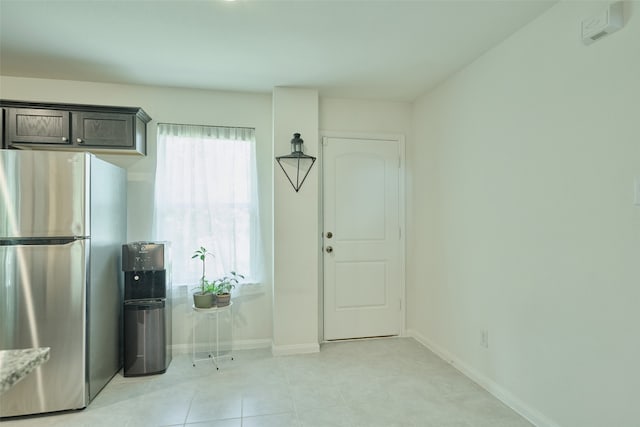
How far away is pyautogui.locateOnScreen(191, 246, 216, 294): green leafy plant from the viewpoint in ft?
10.4

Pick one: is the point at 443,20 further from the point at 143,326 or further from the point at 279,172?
the point at 143,326

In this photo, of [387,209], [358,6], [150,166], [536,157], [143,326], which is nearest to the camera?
[358,6]

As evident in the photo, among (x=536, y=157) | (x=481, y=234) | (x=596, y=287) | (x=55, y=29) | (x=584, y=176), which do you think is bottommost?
(x=596, y=287)

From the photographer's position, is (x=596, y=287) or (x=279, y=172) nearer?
(x=596, y=287)

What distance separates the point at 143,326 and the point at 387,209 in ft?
8.40

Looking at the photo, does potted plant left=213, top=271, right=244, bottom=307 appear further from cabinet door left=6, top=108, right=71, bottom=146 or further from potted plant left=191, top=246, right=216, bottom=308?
cabinet door left=6, top=108, right=71, bottom=146

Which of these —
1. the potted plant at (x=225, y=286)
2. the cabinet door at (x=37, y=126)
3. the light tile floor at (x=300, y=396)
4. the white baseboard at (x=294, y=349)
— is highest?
the cabinet door at (x=37, y=126)

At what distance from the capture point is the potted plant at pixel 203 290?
3.06 metres

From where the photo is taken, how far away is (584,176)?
1.86 meters

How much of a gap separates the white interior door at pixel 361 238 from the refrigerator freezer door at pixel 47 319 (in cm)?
213

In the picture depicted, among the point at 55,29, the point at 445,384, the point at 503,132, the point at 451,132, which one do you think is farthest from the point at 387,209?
the point at 55,29

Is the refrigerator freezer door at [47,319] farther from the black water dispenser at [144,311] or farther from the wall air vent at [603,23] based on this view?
the wall air vent at [603,23]

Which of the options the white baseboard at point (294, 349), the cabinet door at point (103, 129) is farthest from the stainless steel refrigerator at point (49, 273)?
the white baseboard at point (294, 349)

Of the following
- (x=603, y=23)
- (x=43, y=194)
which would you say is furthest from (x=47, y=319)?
(x=603, y=23)
